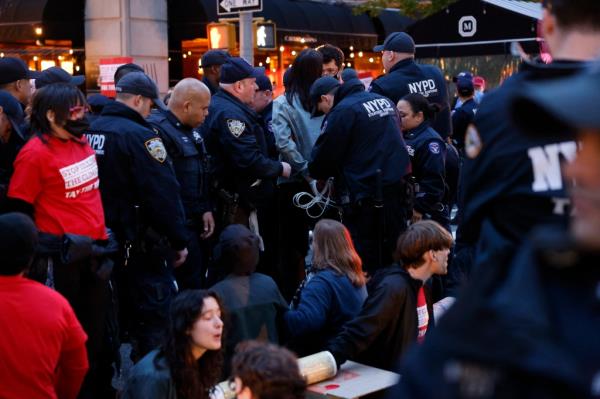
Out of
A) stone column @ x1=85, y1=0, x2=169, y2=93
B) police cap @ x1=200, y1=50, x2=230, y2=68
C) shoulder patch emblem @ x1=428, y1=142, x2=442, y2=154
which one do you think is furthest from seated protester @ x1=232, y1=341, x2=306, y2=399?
stone column @ x1=85, y1=0, x2=169, y2=93

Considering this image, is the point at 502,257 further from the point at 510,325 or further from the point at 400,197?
the point at 400,197

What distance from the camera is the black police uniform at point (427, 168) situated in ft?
26.6

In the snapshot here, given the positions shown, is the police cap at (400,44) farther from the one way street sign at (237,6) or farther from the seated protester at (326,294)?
the one way street sign at (237,6)

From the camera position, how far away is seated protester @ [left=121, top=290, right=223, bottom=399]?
4.88m

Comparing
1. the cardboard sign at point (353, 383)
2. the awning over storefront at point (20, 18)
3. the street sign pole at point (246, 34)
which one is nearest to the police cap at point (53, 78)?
the cardboard sign at point (353, 383)

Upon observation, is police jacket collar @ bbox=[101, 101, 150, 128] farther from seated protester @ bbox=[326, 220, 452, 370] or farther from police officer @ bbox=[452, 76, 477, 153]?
police officer @ bbox=[452, 76, 477, 153]

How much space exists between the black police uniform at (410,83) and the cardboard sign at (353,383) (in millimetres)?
3560

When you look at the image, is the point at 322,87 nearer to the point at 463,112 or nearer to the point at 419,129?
the point at 419,129

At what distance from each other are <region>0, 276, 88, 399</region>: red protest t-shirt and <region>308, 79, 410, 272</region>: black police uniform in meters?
2.93

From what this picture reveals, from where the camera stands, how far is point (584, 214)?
147 cm

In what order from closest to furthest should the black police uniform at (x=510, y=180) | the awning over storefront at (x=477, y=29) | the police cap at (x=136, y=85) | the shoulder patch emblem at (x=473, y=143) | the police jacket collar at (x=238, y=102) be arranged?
the black police uniform at (x=510, y=180) < the shoulder patch emblem at (x=473, y=143) < the police cap at (x=136, y=85) < the police jacket collar at (x=238, y=102) < the awning over storefront at (x=477, y=29)

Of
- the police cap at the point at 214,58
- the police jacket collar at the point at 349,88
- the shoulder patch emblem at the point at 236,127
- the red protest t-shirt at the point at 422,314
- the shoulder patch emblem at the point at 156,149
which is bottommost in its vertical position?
the red protest t-shirt at the point at 422,314

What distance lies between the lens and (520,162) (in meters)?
2.57

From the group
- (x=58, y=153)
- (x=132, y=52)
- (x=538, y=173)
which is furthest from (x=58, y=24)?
(x=538, y=173)
